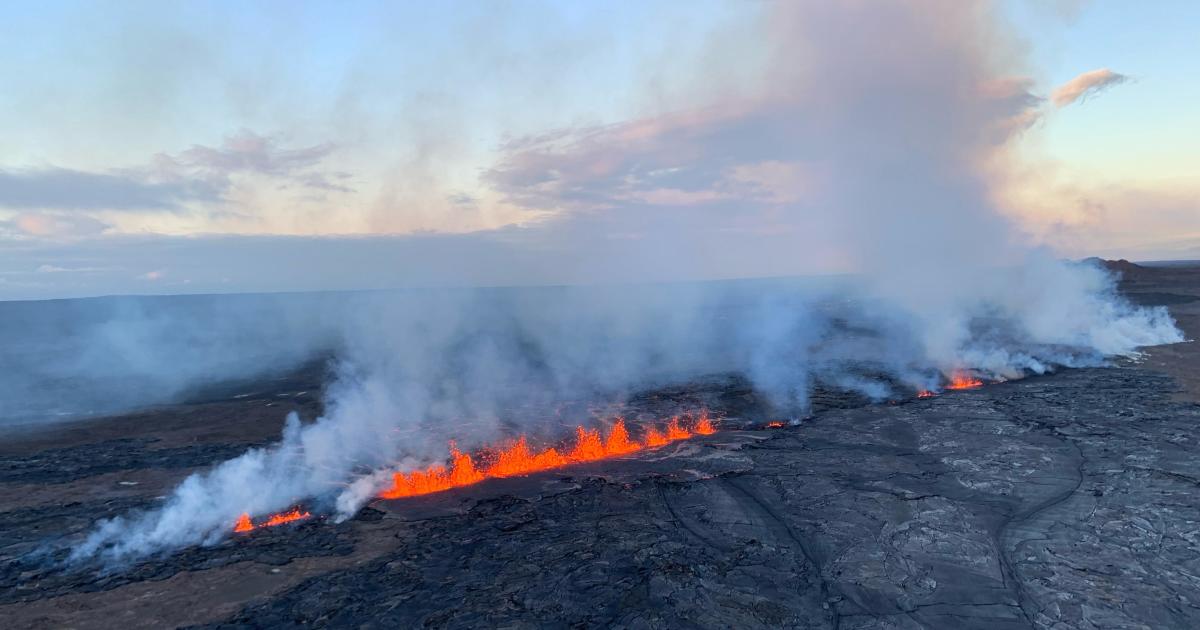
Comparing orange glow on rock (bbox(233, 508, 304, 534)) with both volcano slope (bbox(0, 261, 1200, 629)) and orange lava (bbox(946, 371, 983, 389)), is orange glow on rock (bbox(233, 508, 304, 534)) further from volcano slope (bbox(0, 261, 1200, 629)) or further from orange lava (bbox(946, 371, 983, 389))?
orange lava (bbox(946, 371, 983, 389))

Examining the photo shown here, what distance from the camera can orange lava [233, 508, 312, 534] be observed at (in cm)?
1381

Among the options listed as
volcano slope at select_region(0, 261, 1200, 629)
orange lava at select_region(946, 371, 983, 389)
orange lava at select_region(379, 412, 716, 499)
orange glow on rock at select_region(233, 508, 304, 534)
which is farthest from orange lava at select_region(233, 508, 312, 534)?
orange lava at select_region(946, 371, 983, 389)

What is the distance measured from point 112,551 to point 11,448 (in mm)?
15899

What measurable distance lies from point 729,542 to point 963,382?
21.8m

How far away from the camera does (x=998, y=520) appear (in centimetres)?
1270

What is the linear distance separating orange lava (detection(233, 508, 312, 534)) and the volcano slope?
21.8 inches

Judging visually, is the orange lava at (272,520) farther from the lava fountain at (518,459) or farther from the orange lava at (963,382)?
the orange lava at (963,382)

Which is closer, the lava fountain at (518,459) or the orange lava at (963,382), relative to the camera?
the lava fountain at (518,459)

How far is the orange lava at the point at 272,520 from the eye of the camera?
13.8 meters

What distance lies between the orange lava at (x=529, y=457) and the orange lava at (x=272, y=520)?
2.10 m

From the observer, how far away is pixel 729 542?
12.1 meters

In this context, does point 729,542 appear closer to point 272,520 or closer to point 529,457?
point 529,457

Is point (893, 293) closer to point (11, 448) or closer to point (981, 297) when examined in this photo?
point (981, 297)

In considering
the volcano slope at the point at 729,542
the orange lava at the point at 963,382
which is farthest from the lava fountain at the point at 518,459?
the orange lava at the point at 963,382
